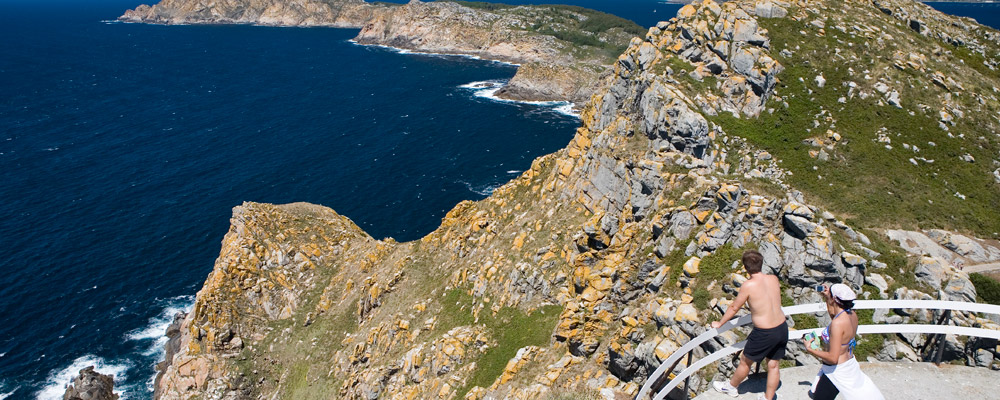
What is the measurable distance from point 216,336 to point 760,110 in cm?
5221

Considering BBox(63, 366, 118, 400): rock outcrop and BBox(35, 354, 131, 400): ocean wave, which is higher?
BBox(63, 366, 118, 400): rock outcrop

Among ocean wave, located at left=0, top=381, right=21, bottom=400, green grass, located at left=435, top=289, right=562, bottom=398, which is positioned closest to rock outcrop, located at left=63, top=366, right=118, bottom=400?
ocean wave, located at left=0, top=381, right=21, bottom=400

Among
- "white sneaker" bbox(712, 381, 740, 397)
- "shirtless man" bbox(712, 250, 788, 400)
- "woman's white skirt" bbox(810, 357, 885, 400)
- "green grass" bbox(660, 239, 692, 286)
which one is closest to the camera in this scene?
"woman's white skirt" bbox(810, 357, 885, 400)

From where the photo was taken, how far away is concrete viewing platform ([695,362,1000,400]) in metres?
15.1

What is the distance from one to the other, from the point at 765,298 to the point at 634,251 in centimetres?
1822

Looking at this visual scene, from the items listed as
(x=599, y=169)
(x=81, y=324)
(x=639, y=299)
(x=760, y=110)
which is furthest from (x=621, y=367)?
(x=81, y=324)

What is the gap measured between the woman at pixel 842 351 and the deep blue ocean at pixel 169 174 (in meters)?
65.0

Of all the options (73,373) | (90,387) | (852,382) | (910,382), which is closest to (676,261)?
(910,382)

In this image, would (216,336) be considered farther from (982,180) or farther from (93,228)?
(982,180)

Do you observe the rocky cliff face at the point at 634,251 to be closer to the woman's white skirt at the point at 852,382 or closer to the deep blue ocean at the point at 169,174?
the woman's white skirt at the point at 852,382

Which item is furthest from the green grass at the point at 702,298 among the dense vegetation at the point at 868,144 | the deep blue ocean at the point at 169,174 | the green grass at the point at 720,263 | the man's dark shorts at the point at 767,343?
the deep blue ocean at the point at 169,174

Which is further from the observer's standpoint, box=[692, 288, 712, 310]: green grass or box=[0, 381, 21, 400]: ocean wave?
box=[0, 381, 21, 400]: ocean wave

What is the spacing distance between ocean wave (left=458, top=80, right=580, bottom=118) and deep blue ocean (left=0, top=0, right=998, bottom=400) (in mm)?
2697

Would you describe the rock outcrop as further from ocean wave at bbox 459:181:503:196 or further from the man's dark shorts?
the man's dark shorts
